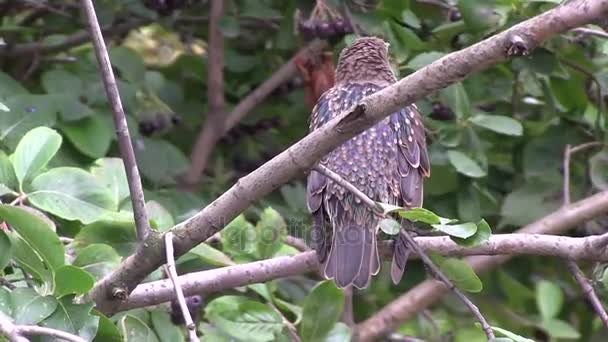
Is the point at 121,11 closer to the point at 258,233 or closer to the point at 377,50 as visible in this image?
the point at 377,50

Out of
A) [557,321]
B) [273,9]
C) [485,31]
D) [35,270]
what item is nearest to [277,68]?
[273,9]

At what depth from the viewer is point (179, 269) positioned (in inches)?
119

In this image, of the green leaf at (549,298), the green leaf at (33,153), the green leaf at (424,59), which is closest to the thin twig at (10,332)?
the green leaf at (33,153)

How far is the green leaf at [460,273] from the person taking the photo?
228cm

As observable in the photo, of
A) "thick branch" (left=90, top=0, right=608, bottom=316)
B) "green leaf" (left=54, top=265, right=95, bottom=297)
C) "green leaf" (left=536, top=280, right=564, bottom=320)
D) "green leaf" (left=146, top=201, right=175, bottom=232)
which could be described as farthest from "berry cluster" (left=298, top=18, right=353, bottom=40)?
"green leaf" (left=54, top=265, right=95, bottom=297)

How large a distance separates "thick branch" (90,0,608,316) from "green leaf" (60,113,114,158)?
96cm

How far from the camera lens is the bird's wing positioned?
3.10 m

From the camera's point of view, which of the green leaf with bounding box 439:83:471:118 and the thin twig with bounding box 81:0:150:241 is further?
the green leaf with bounding box 439:83:471:118

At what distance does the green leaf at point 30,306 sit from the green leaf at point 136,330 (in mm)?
306

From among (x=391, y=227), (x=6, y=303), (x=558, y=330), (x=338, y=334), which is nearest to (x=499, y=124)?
(x=558, y=330)

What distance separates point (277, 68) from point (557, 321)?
1293 mm

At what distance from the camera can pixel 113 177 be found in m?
2.87

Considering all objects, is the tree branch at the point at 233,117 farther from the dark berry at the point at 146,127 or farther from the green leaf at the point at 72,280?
the green leaf at the point at 72,280

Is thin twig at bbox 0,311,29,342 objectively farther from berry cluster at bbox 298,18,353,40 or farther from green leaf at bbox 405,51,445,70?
berry cluster at bbox 298,18,353,40
